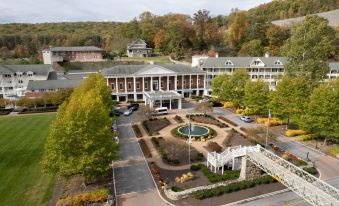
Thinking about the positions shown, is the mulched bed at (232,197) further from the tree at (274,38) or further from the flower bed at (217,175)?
the tree at (274,38)

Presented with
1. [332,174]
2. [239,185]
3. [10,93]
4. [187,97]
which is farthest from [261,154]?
[10,93]

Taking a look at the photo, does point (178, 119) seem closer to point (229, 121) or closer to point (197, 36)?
point (229, 121)

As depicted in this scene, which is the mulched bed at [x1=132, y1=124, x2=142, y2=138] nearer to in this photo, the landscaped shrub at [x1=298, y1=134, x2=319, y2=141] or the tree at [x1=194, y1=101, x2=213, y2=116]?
the tree at [x1=194, y1=101, x2=213, y2=116]

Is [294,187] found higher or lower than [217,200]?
higher

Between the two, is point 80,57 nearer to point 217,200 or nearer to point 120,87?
point 120,87

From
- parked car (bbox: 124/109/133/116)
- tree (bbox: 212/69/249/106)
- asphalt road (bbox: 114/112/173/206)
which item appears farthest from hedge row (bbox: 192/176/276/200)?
parked car (bbox: 124/109/133/116)

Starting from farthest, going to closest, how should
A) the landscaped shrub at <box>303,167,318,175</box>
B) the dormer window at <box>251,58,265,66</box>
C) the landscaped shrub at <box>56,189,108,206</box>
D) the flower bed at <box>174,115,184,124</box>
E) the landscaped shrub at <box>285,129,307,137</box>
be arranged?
the dormer window at <box>251,58,265,66</box> → the flower bed at <box>174,115,184,124</box> → the landscaped shrub at <box>285,129,307,137</box> → the landscaped shrub at <box>303,167,318,175</box> → the landscaped shrub at <box>56,189,108,206</box>

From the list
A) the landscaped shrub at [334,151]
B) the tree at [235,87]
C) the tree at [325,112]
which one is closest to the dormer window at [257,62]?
the tree at [235,87]

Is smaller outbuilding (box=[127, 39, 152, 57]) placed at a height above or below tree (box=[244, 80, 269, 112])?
above
